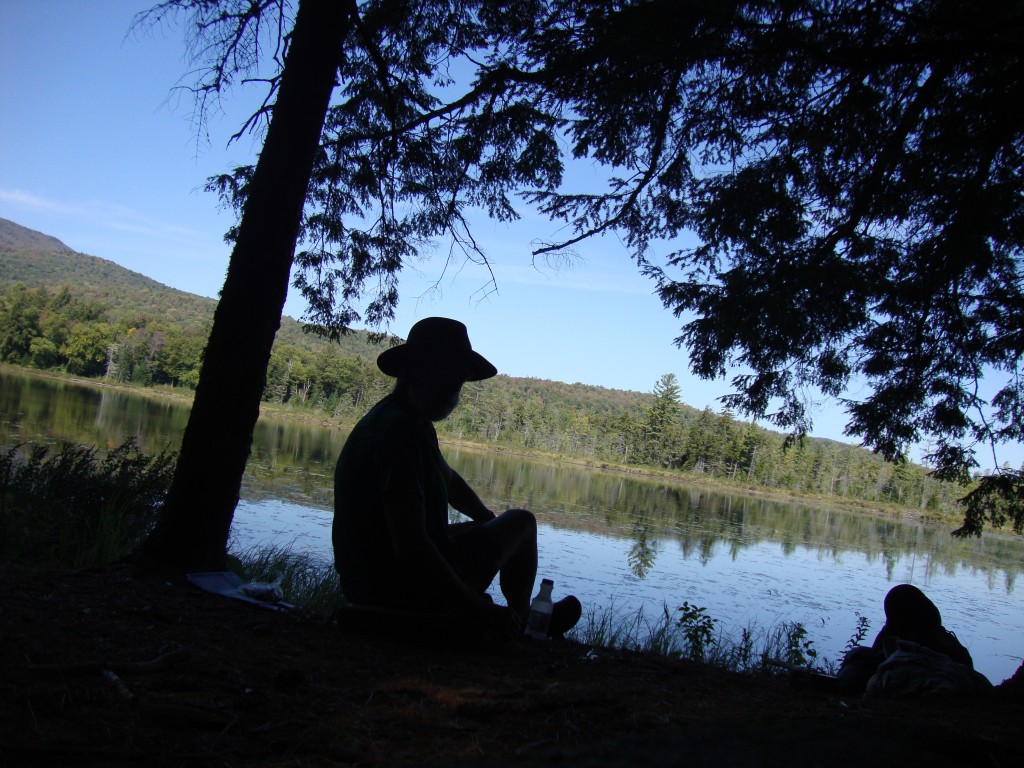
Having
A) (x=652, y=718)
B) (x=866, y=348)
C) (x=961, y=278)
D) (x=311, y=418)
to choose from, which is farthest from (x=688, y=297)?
(x=311, y=418)

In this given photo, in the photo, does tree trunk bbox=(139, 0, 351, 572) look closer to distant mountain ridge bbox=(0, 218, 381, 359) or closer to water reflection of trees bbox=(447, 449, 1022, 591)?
water reflection of trees bbox=(447, 449, 1022, 591)

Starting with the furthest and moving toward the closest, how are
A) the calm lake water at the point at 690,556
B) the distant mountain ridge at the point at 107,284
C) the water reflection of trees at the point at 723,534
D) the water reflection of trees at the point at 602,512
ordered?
the distant mountain ridge at the point at 107,284 < the water reflection of trees at the point at 723,534 < the water reflection of trees at the point at 602,512 < the calm lake water at the point at 690,556

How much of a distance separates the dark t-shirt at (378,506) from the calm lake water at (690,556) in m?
4.84

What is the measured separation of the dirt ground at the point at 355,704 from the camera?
2.73 feet

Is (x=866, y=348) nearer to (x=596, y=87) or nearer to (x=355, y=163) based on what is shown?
(x=596, y=87)

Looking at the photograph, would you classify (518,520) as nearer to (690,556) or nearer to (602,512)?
(690,556)

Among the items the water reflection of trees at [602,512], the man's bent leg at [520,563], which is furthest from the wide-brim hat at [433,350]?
the water reflection of trees at [602,512]

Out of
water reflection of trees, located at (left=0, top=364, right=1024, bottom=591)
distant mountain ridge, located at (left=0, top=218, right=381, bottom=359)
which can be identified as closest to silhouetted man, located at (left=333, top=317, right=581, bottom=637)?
water reflection of trees, located at (left=0, top=364, right=1024, bottom=591)

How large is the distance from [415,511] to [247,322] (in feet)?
6.17

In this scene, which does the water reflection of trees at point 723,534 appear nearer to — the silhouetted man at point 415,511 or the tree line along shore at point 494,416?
the silhouetted man at point 415,511

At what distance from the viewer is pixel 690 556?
14.6 m

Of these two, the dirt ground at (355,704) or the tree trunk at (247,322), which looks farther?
the tree trunk at (247,322)

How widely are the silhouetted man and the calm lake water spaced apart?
4684 millimetres

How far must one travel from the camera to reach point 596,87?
15.1ft
